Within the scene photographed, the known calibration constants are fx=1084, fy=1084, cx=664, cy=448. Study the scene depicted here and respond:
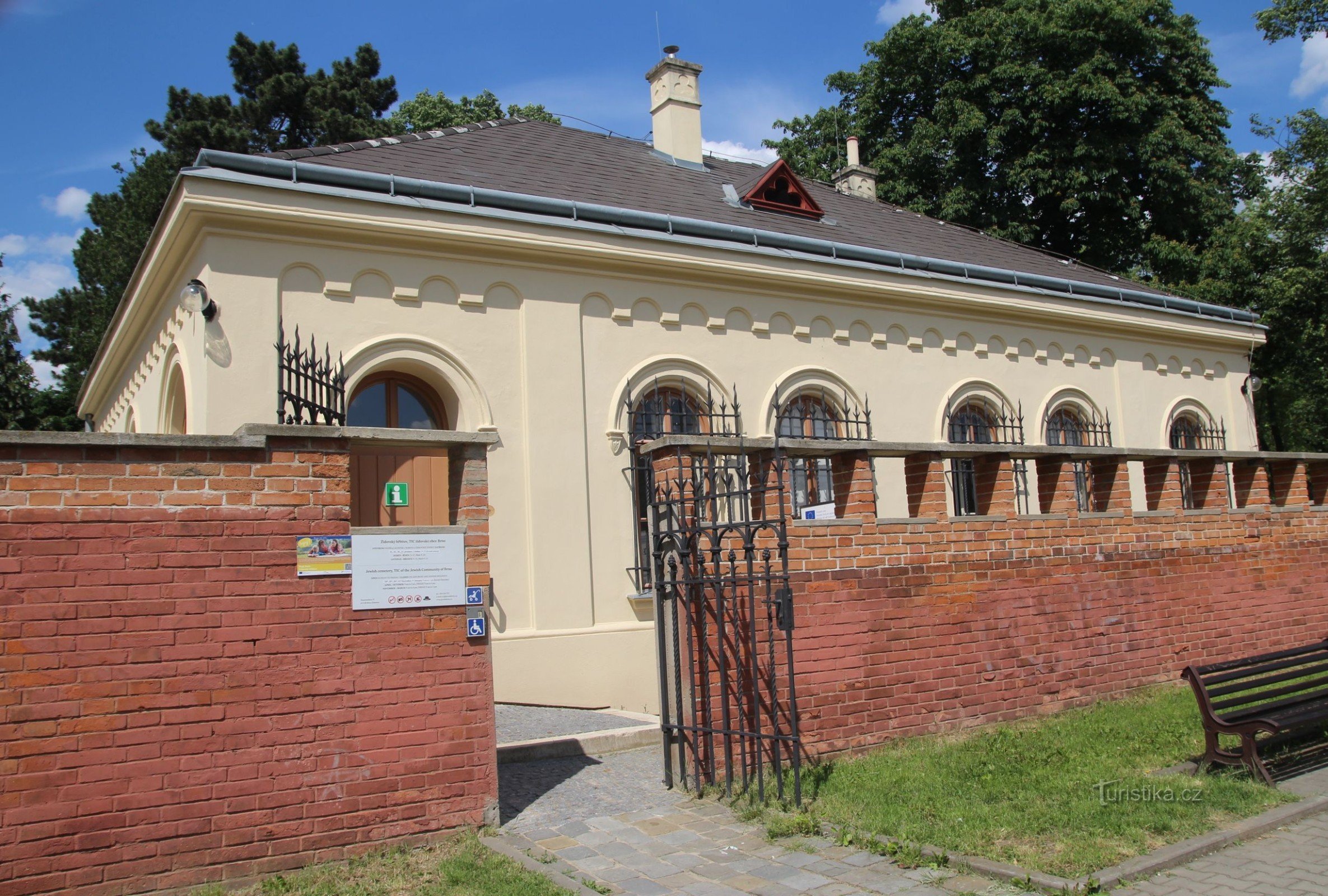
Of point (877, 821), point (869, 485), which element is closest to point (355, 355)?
point (869, 485)

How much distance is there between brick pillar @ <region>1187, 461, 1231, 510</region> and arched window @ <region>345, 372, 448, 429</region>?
798 centimetres

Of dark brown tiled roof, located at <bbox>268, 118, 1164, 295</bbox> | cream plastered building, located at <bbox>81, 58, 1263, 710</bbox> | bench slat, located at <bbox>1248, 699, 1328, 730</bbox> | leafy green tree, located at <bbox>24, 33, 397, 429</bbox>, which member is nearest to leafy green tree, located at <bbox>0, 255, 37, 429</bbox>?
leafy green tree, located at <bbox>24, 33, 397, 429</bbox>

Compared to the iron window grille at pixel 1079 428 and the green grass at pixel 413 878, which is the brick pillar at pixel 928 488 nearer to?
the green grass at pixel 413 878

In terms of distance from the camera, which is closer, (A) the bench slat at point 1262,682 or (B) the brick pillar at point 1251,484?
(A) the bench slat at point 1262,682

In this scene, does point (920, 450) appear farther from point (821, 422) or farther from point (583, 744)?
point (821, 422)

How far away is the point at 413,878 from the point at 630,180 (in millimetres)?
10713

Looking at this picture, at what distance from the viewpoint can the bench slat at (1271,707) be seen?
7.35m

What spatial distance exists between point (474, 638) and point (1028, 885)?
Result: 3397 mm

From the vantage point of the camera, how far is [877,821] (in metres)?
6.40

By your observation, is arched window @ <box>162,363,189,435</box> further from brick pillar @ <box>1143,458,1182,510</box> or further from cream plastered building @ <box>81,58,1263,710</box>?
brick pillar @ <box>1143,458,1182,510</box>

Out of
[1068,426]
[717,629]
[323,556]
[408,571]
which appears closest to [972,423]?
[1068,426]

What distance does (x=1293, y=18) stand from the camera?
23.0m

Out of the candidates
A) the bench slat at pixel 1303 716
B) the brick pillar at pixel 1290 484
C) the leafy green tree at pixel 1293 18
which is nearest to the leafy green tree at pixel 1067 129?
the leafy green tree at pixel 1293 18

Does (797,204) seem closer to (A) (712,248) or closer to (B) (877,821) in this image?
(A) (712,248)
